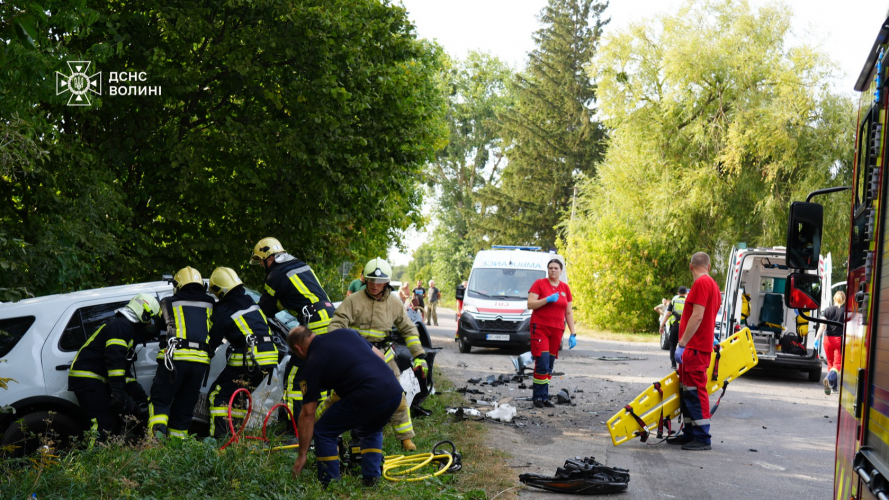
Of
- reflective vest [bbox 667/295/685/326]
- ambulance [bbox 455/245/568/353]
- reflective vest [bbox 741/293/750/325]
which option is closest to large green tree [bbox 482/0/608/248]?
ambulance [bbox 455/245/568/353]

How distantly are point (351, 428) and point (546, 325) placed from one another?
5.10m

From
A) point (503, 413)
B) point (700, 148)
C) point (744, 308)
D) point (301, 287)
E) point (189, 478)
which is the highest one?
point (700, 148)

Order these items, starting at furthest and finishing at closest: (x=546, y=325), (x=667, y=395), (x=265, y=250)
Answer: (x=546, y=325)
(x=667, y=395)
(x=265, y=250)

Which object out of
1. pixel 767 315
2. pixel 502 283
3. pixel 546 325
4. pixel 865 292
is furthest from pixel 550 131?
pixel 865 292

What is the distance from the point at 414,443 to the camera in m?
7.64

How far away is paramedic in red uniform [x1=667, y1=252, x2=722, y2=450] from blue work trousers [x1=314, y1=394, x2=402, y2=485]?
11.7 feet

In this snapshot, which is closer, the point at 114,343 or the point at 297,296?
the point at 114,343

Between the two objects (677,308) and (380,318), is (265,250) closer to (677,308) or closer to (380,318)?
(380,318)

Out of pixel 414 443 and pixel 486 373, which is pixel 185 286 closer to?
pixel 414 443

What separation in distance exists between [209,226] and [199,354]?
616 centimetres

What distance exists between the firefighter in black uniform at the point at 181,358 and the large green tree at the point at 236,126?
11.9 ft

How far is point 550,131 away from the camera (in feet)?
160

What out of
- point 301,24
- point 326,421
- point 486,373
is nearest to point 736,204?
point 486,373

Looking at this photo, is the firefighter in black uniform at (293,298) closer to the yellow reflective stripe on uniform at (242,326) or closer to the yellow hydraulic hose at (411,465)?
the yellow reflective stripe on uniform at (242,326)
